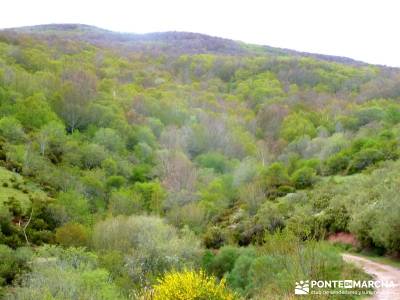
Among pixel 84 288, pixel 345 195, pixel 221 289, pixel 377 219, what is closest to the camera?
pixel 221 289

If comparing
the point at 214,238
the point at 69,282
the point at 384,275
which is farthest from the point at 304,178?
the point at 69,282

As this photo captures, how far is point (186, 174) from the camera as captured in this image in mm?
61062

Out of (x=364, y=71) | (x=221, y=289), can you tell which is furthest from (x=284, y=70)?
(x=221, y=289)

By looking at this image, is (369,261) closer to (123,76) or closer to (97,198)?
(97,198)

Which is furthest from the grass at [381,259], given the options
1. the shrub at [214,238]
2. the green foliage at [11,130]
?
the green foliage at [11,130]

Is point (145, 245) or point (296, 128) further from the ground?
point (296, 128)

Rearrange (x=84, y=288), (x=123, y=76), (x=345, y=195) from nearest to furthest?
(x=84, y=288) < (x=345, y=195) < (x=123, y=76)

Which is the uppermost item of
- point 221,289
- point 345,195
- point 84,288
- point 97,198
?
point 221,289

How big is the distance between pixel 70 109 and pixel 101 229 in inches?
1611

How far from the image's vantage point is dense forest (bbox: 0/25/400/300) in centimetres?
2384

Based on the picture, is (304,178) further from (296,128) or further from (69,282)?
(296,128)

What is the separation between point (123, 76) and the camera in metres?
115

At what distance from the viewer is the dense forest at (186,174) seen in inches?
939

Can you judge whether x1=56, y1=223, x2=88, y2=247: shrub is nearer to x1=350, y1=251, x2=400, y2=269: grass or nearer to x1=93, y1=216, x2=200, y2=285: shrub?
x1=93, y1=216, x2=200, y2=285: shrub
